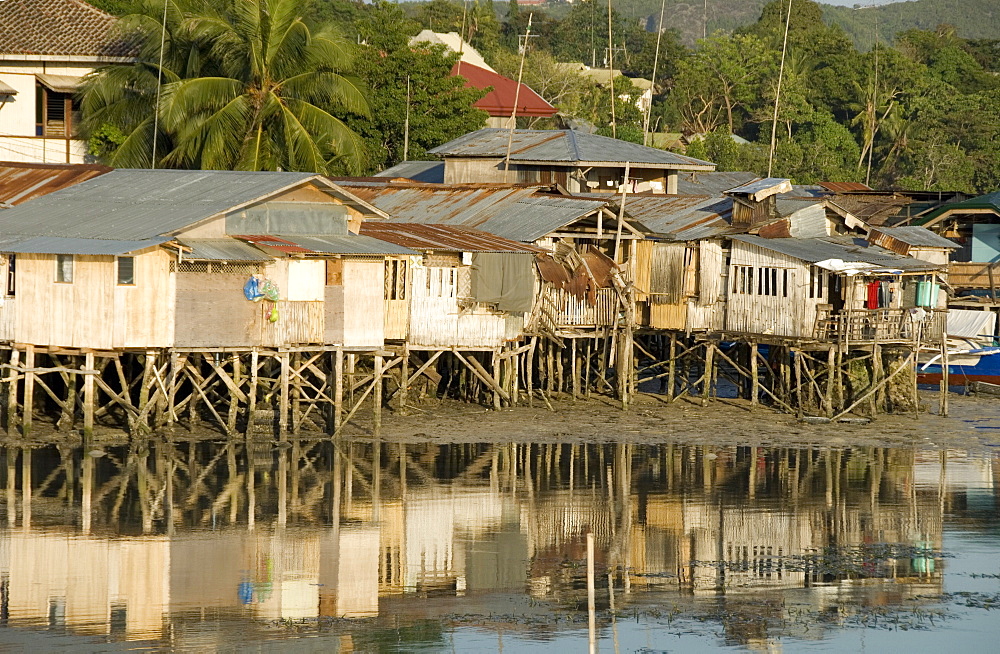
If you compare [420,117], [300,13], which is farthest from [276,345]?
[420,117]

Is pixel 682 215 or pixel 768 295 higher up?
pixel 682 215

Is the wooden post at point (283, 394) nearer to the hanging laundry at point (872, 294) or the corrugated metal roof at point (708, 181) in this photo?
the hanging laundry at point (872, 294)

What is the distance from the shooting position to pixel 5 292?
94.0 ft

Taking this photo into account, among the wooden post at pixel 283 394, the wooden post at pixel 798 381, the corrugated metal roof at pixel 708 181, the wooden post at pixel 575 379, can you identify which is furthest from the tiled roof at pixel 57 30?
the wooden post at pixel 798 381

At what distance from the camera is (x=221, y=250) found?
28.3 m

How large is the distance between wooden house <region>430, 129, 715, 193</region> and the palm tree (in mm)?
3811

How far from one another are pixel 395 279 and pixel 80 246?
22.5ft

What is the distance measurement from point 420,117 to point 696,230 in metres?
18.7

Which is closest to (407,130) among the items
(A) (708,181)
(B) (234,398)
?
(A) (708,181)

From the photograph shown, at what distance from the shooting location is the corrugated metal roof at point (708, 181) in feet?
161

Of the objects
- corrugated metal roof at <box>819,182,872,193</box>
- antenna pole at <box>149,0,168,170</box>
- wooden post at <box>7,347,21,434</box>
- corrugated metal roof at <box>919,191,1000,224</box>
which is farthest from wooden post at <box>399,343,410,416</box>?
corrugated metal roof at <box>819,182,872,193</box>

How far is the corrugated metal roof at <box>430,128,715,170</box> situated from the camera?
43188mm

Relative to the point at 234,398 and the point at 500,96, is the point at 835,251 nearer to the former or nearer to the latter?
the point at 234,398

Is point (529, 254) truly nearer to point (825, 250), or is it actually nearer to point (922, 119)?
point (825, 250)
